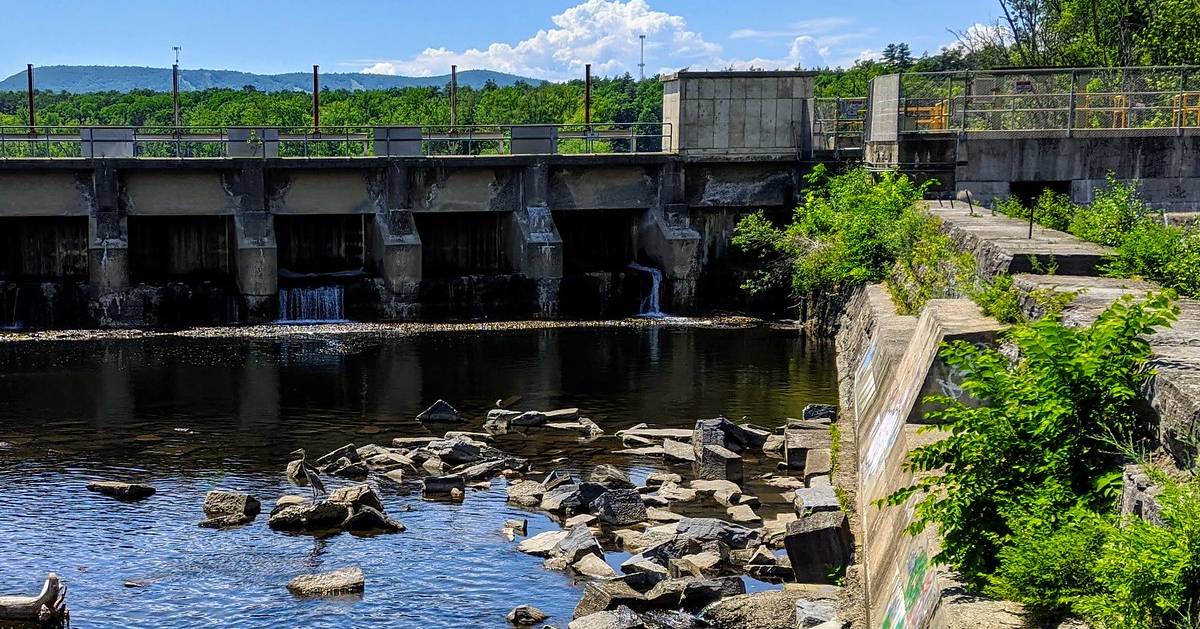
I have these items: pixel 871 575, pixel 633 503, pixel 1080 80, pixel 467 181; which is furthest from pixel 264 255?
→ pixel 871 575

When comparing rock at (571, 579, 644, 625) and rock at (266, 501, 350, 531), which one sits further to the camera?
rock at (266, 501, 350, 531)

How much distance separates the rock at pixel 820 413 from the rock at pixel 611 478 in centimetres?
454

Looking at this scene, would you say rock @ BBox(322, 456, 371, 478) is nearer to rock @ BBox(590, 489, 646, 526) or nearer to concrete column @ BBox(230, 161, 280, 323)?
rock @ BBox(590, 489, 646, 526)

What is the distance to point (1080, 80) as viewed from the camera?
3688 centimetres

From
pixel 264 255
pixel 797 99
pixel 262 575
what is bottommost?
pixel 262 575

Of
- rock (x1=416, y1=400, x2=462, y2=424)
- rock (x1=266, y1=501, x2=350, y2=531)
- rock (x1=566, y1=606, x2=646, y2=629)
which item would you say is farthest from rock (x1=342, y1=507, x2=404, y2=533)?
rock (x1=416, y1=400, x2=462, y2=424)

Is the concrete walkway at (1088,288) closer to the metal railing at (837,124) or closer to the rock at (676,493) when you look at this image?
the rock at (676,493)

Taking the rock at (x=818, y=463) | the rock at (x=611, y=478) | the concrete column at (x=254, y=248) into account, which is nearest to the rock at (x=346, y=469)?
the rock at (x=611, y=478)

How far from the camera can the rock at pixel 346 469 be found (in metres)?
20.8

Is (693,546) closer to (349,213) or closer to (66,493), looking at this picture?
(66,493)

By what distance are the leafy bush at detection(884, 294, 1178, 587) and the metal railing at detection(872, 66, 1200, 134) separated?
25046 millimetres

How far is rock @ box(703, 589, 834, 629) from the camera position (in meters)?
13.7

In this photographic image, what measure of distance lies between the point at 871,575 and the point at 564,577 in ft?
12.7

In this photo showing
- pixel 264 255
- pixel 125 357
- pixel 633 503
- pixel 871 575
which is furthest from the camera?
pixel 264 255
